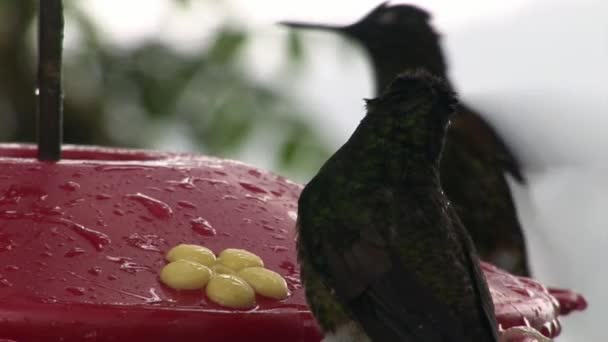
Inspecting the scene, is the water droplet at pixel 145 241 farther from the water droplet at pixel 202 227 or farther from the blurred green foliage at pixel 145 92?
the blurred green foliage at pixel 145 92

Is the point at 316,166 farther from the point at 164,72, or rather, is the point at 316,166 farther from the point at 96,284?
the point at 96,284

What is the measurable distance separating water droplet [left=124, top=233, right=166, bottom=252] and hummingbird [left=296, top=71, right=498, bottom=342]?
172 millimetres

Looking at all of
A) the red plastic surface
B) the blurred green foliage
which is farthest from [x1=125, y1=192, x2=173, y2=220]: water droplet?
the blurred green foliage

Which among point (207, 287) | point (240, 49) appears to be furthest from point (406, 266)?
point (240, 49)

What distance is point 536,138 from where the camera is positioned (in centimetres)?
340

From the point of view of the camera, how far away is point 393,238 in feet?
4.25

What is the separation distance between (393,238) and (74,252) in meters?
0.37

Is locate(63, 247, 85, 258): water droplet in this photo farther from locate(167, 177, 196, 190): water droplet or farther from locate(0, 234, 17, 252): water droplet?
locate(167, 177, 196, 190): water droplet

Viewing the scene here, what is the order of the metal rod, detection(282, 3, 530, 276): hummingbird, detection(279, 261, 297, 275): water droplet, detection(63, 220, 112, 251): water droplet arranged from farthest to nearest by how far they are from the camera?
1. detection(282, 3, 530, 276): hummingbird
2. the metal rod
3. detection(279, 261, 297, 275): water droplet
4. detection(63, 220, 112, 251): water droplet

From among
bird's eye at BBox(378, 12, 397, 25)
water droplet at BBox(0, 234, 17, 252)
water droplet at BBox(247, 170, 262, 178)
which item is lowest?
water droplet at BBox(0, 234, 17, 252)

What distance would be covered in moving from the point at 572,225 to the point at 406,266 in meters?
3.29

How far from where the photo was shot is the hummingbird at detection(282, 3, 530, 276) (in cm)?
336

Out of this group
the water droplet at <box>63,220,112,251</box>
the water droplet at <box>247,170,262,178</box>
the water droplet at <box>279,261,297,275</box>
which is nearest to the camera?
the water droplet at <box>63,220,112,251</box>

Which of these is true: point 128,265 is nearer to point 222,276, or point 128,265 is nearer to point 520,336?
point 222,276
